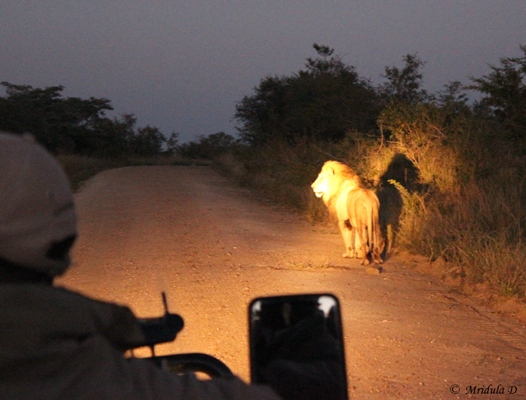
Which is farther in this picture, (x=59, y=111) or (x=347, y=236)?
(x=59, y=111)

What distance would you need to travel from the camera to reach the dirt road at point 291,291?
17.1ft

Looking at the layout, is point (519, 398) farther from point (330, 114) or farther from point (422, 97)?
point (330, 114)

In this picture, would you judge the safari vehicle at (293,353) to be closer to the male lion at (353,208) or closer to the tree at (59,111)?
the male lion at (353,208)

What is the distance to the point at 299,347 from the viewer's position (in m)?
1.89

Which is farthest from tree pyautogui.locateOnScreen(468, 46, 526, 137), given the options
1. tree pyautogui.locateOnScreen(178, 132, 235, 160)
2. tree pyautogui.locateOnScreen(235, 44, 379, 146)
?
tree pyautogui.locateOnScreen(178, 132, 235, 160)

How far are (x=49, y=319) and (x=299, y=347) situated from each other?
2.97 ft

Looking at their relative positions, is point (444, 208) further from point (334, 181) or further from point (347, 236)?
point (334, 181)

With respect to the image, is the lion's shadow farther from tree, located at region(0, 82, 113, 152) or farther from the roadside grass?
tree, located at region(0, 82, 113, 152)

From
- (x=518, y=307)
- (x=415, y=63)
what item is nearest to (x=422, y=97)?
(x=415, y=63)

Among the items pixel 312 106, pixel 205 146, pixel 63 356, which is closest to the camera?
pixel 63 356

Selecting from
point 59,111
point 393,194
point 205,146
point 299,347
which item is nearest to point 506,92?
point 393,194

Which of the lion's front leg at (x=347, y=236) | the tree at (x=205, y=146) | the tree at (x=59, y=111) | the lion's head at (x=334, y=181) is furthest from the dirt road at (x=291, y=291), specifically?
the tree at (x=205, y=146)

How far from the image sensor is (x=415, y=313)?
685cm

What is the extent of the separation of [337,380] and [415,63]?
17.5 meters
